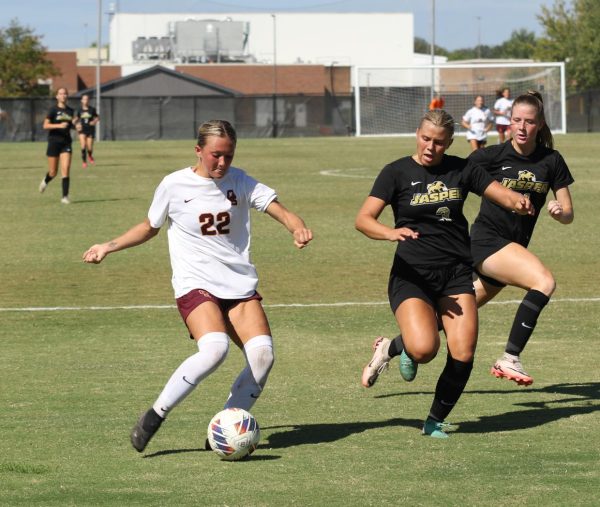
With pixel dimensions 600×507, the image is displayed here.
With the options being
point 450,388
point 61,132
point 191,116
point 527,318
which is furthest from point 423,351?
point 191,116

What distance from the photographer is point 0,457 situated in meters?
6.87

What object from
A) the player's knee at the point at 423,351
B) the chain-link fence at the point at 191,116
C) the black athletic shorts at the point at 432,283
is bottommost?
the player's knee at the point at 423,351

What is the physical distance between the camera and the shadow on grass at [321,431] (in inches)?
288

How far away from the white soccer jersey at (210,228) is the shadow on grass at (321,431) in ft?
3.03

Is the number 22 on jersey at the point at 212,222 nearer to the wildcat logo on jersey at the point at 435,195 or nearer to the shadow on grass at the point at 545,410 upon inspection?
the wildcat logo on jersey at the point at 435,195

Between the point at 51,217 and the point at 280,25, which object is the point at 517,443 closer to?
the point at 51,217

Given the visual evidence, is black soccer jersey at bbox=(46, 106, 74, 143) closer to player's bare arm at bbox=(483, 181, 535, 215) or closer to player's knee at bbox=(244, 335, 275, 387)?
player's bare arm at bbox=(483, 181, 535, 215)

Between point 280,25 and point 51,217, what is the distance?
105m

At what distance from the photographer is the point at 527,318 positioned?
337 inches

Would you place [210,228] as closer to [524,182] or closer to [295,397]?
[295,397]

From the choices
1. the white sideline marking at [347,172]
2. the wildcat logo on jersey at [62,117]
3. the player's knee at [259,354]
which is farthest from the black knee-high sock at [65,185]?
the player's knee at [259,354]

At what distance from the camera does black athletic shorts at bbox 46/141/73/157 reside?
24688 millimetres

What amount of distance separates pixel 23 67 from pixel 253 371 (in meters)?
91.2

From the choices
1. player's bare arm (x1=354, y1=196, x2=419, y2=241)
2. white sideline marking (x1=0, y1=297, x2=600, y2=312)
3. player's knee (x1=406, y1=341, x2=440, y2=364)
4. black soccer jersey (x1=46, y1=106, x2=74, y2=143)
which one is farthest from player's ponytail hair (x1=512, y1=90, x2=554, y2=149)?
black soccer jersey (x1=46, y1=106, x2=74, y2=143)
